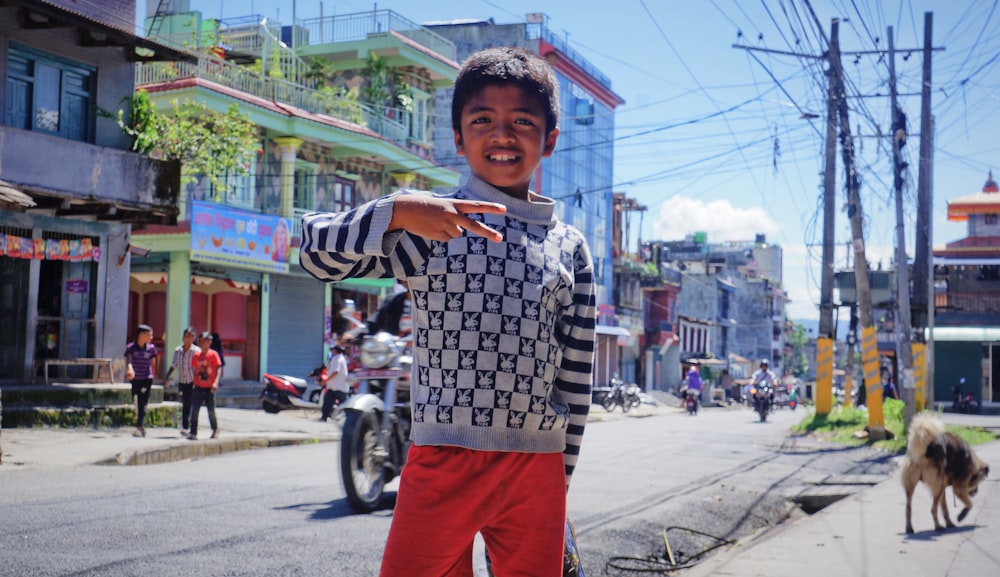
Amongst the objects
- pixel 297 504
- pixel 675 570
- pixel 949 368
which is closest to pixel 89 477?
pixel 297 504

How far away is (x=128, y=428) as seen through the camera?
15977 mm

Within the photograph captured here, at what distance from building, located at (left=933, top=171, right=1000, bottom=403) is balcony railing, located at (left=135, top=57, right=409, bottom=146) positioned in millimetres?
24869

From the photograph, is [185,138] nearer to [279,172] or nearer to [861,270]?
[279,172]

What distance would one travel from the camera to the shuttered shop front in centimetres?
2605

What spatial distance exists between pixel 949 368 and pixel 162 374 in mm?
32691

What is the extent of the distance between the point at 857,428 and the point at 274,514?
15.5m

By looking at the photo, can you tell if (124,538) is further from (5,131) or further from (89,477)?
(5,131)

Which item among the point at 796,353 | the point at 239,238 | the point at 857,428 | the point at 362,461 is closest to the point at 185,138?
the point at 239,238

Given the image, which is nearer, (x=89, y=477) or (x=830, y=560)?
(x=830, y=560)

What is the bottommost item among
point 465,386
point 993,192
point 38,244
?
point 465,386

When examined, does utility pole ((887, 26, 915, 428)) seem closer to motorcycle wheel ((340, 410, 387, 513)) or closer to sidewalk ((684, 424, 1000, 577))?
sidewalk ((684, 424, 1000, 577))

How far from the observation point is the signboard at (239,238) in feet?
73.5

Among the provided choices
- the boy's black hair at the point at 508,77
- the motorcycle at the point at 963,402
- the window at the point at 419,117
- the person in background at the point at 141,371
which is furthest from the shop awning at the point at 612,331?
the boy's black hair at the point at 508,77

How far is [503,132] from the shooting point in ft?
8.34
